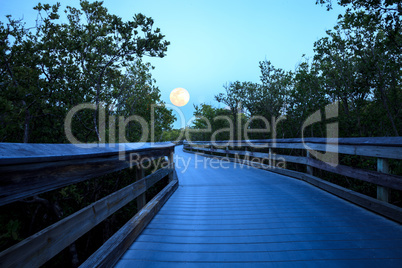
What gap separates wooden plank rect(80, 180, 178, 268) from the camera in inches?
75.3

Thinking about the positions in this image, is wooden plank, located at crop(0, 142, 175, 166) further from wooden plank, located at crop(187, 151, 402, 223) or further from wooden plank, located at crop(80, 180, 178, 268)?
wooden plank, located at crop(187, 151, 402, 223)

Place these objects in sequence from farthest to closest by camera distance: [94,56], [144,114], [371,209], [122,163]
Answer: [144,114] → [94,56] → [371,209] → [122,163]

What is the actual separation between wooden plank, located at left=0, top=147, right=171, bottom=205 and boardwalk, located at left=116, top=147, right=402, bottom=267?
0.95 meters

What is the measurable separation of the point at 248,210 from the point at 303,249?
4.68 feet

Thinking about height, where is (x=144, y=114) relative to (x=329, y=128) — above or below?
above

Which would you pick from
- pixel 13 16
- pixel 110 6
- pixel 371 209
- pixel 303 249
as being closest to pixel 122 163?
pixel 303 249

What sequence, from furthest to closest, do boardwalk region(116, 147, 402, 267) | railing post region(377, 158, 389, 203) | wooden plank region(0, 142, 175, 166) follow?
railing post region(377, 158, 389, 203) → boardwalk region(116, 147, 402, 267) → wooden plank region(0, 142, 175, 166)

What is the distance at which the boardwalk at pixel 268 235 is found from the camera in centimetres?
223

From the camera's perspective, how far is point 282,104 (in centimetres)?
1212

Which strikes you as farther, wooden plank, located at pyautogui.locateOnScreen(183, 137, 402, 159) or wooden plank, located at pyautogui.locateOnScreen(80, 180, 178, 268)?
wooden plank, located at pyautogui.locateOnScreen(183, 137, 402, 159)

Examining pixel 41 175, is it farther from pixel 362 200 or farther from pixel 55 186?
pixel 362 200

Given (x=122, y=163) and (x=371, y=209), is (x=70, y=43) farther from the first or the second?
(x=371, y=209)

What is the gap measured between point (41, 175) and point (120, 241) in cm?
121

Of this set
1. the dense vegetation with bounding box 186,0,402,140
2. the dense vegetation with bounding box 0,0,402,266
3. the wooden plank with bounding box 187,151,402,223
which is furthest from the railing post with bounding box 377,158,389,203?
the dense vegetation with bounding box 186,0,402,140
